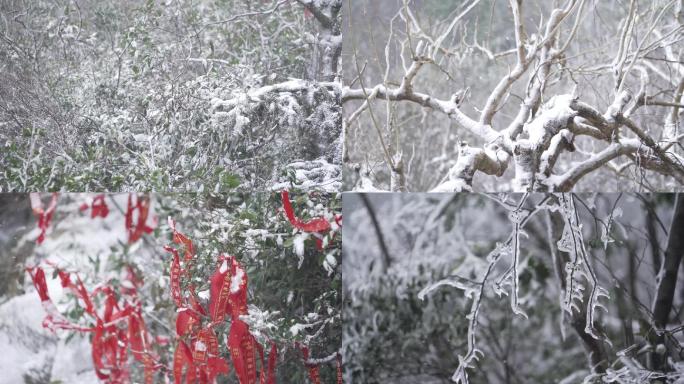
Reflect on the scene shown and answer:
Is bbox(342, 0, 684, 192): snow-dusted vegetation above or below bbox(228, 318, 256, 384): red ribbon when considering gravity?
above

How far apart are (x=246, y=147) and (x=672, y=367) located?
180 cm

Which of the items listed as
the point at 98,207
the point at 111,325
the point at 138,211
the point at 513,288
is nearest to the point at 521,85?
the point at 513,288

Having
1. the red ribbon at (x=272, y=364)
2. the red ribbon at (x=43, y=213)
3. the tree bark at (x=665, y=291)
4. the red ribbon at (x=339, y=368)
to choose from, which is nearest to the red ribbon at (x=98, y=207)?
the red ribbon at (x=43, y=213)

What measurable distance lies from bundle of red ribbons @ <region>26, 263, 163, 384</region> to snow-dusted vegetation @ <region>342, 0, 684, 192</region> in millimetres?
947

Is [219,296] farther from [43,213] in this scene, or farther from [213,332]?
[43,213]

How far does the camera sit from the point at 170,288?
2303 millimetres

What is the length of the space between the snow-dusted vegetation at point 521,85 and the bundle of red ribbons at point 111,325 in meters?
0.95

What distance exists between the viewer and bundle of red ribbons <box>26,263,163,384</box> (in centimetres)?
228

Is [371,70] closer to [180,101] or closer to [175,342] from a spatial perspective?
[180,101]

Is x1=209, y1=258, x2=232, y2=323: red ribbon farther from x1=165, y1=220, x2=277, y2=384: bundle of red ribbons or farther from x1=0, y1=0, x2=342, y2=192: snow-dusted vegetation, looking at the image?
x1=0, y1=0, x2=342, y2=192: snow-dusted vegetation

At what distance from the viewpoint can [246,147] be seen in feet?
7.58

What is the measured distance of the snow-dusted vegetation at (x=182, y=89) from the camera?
90.7 inches

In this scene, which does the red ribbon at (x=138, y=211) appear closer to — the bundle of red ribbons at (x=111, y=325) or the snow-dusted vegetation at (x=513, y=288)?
the bundle of red ribbons at (x=111, y=325)

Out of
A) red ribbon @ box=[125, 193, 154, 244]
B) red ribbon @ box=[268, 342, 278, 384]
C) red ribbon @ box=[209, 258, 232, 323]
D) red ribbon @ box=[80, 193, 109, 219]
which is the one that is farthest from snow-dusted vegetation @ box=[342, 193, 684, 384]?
red ribbon @ box=[80, 193, 109, 219]
